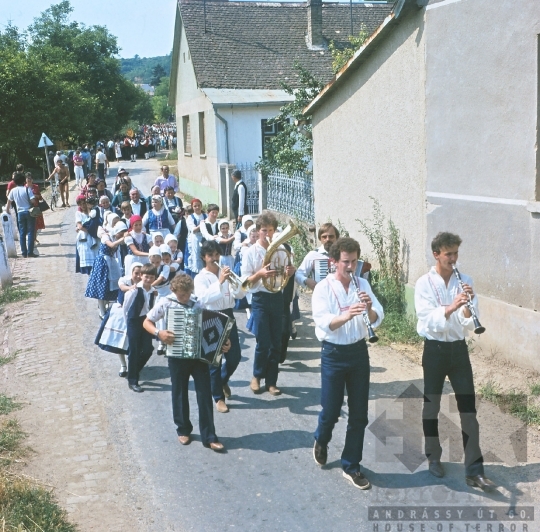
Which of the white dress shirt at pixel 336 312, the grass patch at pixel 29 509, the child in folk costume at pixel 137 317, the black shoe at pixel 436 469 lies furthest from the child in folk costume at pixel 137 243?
the black shoe at pixel 436 469

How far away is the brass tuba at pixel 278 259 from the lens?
698 centimetres

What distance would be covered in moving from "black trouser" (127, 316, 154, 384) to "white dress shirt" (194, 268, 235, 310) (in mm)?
1226

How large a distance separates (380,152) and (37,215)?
8.86 metres

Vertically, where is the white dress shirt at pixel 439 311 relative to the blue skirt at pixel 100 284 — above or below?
above

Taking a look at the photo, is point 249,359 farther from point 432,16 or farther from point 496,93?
point 432,16

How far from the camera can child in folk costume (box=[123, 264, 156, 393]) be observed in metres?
7.78

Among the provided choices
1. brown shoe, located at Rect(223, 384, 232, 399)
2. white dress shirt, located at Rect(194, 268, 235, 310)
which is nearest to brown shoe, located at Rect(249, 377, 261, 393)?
brown shoe, located at Rect(223, 384, 232, 399)

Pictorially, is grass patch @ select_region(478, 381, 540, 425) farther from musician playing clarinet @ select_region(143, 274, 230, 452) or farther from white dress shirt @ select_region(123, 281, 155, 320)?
white dress shirt @ select_region(123, 281, 155, 320)

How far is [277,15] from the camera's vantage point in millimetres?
25984

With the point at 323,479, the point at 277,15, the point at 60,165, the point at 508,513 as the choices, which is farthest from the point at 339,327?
the point at 277,15

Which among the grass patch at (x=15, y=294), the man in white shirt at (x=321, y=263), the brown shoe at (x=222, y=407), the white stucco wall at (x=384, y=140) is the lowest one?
the brown shoe at (x=222, y=407)

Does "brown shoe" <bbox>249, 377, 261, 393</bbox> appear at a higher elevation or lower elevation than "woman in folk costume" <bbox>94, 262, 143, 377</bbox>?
lower

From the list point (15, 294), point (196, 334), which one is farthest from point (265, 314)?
point (15, 294)

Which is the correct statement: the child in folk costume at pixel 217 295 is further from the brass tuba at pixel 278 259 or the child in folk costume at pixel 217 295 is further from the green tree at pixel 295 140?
the green tree at pixel 295 140
